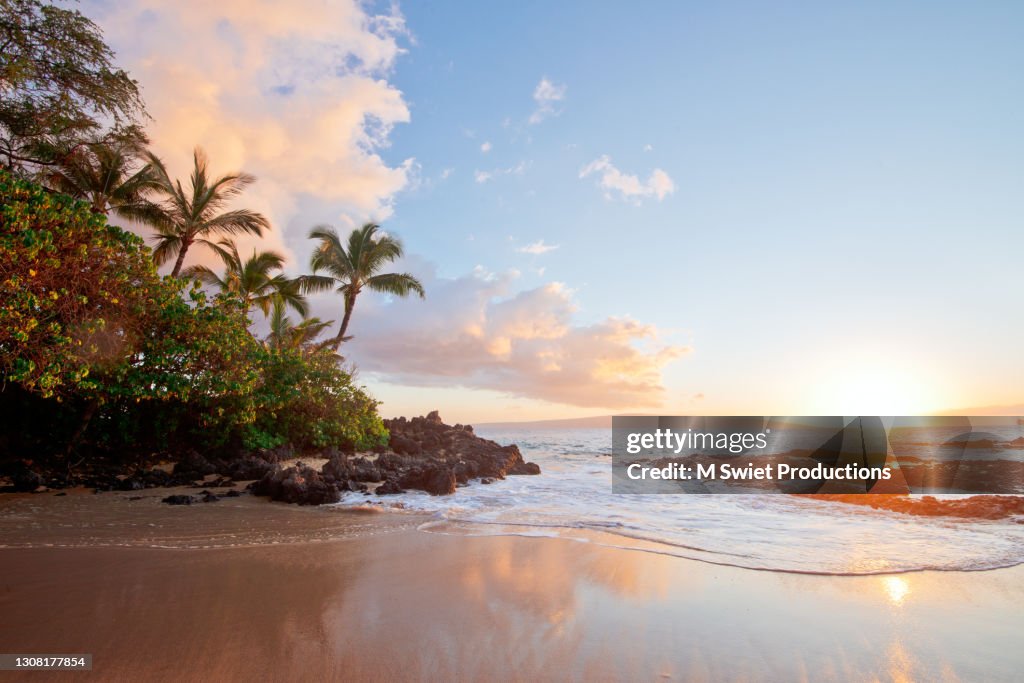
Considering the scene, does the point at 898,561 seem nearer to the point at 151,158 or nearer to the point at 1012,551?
the point at 1012,551

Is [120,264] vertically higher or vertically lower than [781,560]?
higher

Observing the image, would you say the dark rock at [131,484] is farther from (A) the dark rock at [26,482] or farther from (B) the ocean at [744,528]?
(B) the ocean at [744,528]

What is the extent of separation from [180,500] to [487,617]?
25.3 feet

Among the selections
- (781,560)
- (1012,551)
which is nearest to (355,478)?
(781,560)

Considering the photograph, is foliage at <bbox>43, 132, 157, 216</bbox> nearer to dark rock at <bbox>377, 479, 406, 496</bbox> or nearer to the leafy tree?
the leafy tree

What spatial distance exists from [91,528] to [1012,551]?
12.4m

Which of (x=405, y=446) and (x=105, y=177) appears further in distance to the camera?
(x=405, y=446)

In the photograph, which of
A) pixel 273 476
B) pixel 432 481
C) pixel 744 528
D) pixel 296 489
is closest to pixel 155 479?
pixel 273 476

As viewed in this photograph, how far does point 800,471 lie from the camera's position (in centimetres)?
1967

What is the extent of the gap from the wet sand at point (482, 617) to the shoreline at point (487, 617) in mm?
18

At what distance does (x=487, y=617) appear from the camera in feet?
13.7

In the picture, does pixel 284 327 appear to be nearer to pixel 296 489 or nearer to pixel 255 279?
pixel 255 279

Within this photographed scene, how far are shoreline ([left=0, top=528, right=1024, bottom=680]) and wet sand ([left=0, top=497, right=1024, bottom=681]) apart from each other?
0.02m

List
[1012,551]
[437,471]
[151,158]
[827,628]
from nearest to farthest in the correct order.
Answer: [827,628] → [1012,551] → [437,471] → [151,158]
